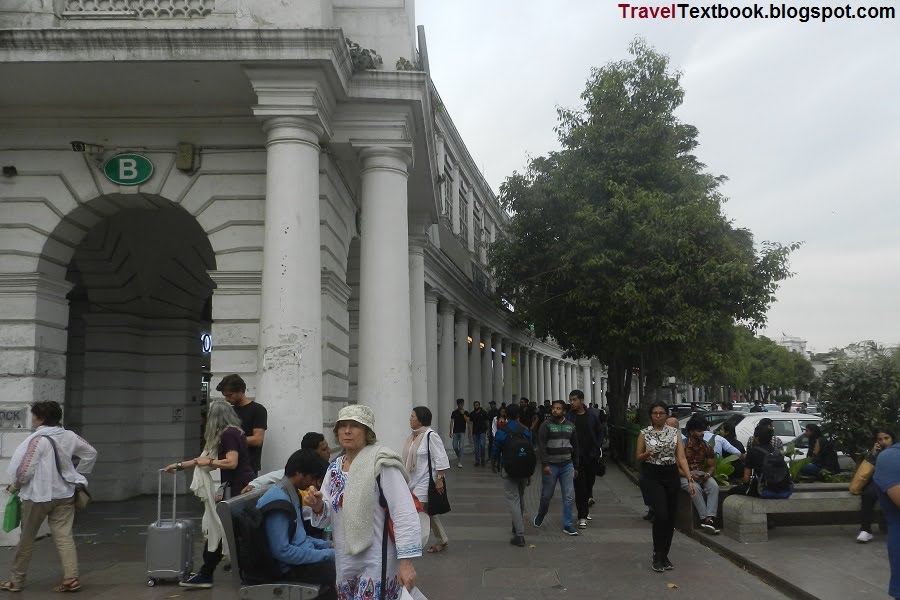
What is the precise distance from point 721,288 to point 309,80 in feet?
46.7

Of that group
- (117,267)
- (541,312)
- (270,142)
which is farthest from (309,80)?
(541,312)

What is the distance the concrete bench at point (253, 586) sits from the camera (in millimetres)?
4984

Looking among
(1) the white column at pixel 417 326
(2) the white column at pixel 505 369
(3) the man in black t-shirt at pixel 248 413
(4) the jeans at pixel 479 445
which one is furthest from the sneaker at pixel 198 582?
(2) the white column at pixel 505 369

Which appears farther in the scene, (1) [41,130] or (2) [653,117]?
(2) [653,117]

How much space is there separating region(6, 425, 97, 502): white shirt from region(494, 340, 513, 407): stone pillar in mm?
30973

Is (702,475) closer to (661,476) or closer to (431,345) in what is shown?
(661,476)

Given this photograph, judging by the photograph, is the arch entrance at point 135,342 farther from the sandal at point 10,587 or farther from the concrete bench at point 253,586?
the concrete bench at point 253,586

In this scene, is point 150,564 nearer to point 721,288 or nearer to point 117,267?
point 117,267

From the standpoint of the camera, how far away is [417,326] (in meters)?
15.5

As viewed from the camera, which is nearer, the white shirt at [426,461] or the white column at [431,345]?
the white shirt at [426,461]

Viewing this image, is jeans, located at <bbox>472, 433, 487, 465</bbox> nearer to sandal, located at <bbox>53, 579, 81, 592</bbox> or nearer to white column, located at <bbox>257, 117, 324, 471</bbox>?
white column, located at <bbox>257, 117, 324, 471</bbox>

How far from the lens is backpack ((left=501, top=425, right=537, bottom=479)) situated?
954 centimetres

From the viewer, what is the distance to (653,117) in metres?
22.1

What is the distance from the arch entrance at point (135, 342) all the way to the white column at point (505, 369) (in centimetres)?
2416
